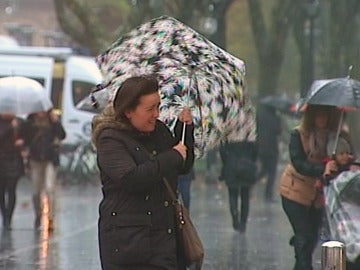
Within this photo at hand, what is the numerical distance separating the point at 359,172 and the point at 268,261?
2.85 m

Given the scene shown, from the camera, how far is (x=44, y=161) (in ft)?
55.1

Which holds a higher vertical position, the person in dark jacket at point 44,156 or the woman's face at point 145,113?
the woman's face at point 145,113

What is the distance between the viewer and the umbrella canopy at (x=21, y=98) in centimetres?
1662

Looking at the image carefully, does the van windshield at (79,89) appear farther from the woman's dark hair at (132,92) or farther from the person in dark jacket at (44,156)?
the woman's dark hair at (132,92)

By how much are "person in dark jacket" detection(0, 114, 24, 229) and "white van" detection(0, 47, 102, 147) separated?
12.0m

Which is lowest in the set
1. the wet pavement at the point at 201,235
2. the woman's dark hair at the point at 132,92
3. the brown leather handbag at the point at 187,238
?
the wet pavement at the point at 201,235

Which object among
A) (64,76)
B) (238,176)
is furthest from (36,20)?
(238,176)

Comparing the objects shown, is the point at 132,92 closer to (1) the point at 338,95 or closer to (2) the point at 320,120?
(1) the point at 338,95

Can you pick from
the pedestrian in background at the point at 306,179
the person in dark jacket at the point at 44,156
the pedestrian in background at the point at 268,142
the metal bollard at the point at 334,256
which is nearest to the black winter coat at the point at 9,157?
the person in dark jacket at the point at 44,156

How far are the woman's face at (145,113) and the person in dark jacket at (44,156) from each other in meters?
9.95

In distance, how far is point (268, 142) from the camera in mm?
23125

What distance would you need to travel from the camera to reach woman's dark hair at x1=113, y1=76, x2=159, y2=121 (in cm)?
668

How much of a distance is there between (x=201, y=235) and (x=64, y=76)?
1463 cm

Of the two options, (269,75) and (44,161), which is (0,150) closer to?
(44,161)
